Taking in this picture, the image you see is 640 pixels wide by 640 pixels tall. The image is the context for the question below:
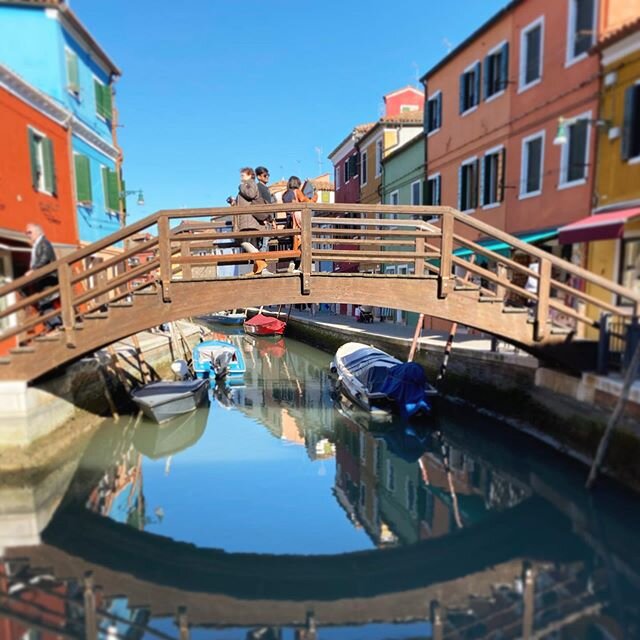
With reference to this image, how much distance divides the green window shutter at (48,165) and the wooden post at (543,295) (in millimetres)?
11786

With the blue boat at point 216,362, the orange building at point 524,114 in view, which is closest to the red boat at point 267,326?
the blue boat at point 216,362

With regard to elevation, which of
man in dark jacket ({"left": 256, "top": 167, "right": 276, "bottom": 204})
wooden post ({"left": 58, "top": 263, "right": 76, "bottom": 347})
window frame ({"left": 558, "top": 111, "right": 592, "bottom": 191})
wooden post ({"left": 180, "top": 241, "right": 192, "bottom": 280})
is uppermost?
window frame ({"left": 558, "top": 111, "right": 592, "bottom": 191})

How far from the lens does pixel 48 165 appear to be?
12133 mm

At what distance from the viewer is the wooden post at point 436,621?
4.74 meters

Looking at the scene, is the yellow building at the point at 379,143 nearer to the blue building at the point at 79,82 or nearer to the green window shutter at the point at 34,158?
the blue building at the point at 79,82

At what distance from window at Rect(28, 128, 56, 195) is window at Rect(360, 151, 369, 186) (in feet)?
55.1

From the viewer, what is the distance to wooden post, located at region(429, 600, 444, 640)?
15.5ft

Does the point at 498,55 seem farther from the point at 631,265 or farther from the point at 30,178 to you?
the point at 30,178

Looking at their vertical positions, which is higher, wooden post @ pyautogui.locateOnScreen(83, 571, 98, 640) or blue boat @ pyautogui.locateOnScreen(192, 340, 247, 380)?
blue boat @ pyautogui.locateOnScreen(192, 340, 247, 380)

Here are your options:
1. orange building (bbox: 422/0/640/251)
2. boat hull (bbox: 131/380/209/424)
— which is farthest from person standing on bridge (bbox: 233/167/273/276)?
orange building (bbox: 422/0/640/251)

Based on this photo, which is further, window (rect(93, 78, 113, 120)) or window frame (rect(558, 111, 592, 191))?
window (rect(93, 78, 113, 120))

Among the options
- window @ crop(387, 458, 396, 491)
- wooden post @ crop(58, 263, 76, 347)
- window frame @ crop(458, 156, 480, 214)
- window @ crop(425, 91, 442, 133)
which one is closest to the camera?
wooden post @ crop(58, 263, 76, 347)

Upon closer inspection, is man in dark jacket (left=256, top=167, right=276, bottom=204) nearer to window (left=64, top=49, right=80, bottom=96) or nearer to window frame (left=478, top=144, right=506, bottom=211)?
window (left=64, top=49, right=80, bottom=96)

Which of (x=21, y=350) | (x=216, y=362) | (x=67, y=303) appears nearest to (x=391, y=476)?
(x=67, y=303)
